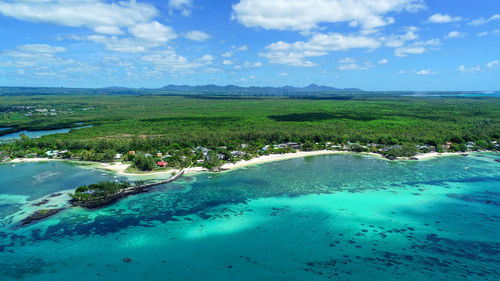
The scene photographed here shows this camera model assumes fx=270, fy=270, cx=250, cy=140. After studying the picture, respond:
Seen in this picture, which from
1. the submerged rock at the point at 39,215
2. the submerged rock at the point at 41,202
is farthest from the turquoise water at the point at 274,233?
the submerged rock at the point at 41,202

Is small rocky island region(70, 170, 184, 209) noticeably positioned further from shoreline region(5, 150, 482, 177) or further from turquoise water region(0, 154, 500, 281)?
shoreline region(5, 150, 482, 177)

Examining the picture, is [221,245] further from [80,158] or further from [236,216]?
[80,158]

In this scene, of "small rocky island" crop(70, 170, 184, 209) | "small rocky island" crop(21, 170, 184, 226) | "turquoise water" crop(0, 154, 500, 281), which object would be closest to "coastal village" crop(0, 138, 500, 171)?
"turquoise water" crop(0, 154, 500, 281)

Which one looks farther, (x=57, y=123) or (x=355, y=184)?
(x=57, y=123)

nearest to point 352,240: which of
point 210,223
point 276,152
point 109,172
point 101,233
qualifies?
point 210,223

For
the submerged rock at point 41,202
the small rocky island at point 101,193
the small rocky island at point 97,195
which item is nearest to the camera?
the small rocky island at point 97,195

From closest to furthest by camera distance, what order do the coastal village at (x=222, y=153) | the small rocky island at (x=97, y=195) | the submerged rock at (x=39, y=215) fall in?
the submerged rock at (x=39, y=215), the small rocky island at (x=97, y=195), the coastal village at (x=222, y=153)

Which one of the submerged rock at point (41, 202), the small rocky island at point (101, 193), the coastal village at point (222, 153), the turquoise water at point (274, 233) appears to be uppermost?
the coastal village at point (222, 153)

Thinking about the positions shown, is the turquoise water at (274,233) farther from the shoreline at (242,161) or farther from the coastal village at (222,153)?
the coastal village at (222,153)
